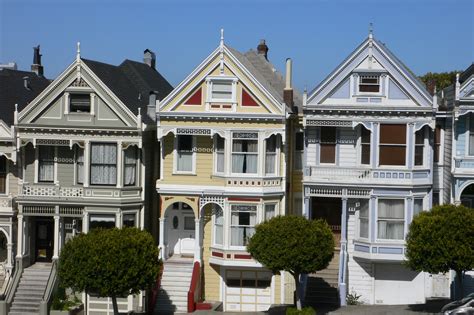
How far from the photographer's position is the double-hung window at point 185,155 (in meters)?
42.5

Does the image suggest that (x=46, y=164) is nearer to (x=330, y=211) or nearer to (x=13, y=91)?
(x=13, y=91)

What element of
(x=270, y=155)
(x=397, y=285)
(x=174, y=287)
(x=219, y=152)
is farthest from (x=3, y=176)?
(x=397, y=285)

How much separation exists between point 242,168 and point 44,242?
11.1m

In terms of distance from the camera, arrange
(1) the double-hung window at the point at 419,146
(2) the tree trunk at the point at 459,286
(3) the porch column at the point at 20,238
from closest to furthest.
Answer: (2) the tree trunk at the point at 459,286
(1) the double-hung window at the point at 419,146
(3) the porch column at the point at 20,238

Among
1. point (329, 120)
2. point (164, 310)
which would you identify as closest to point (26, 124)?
point (164, 310)

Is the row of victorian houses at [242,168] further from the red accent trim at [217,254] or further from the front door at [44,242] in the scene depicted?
the front door at [44,242]

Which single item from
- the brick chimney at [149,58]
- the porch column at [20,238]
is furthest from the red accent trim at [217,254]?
the brick chimney at [149,58]

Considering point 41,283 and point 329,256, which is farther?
point 41,283

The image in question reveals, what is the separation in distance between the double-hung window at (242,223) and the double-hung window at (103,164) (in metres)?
6.08

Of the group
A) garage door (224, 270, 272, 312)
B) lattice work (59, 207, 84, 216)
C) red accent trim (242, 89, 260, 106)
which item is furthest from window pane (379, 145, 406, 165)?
lattice work (59, 207, 84, 216)

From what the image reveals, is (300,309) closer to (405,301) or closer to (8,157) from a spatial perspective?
(405,301)

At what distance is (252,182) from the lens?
41.1 meters

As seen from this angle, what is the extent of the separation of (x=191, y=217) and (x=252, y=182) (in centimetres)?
458

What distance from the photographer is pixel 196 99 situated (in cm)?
4159
